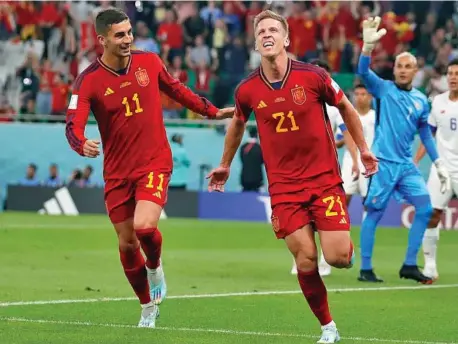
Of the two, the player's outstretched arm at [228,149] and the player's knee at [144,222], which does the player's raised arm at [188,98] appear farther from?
the player's knee at [144,222]

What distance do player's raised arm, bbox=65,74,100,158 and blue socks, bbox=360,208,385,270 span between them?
220 inches

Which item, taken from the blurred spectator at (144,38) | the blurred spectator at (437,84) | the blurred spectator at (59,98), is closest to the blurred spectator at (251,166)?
the blurred spectator at (437,84)

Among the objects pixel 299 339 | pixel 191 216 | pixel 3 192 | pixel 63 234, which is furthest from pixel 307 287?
pixel 3 192

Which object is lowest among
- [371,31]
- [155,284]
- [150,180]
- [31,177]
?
[31,177]

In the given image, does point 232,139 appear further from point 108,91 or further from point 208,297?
point 208,297

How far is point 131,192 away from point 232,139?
104cm

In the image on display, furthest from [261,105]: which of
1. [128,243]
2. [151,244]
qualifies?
[128,243]

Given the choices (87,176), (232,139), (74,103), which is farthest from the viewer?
(87,176)

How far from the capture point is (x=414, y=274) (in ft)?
46.5

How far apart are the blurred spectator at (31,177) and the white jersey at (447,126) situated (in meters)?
14.9

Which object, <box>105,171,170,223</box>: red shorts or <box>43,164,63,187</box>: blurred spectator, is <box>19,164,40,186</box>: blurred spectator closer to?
<box>43,164,63,187</box>: blurred spectator

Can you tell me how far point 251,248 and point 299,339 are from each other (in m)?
9.86

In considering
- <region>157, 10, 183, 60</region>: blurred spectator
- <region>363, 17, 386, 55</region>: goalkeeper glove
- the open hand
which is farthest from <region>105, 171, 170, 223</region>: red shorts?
<region>157, 10, 183, 60</region>: blurred spectator

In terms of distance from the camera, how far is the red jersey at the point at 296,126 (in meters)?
8.92
